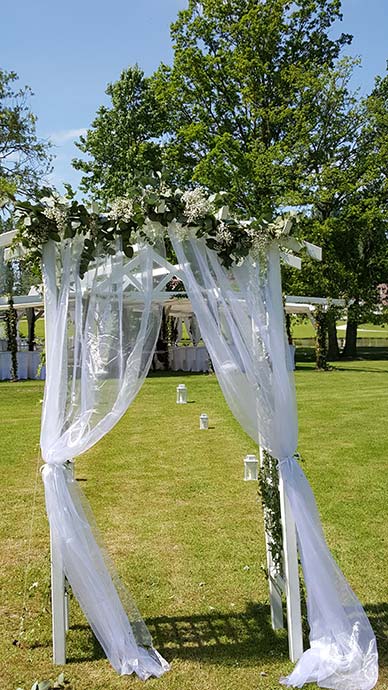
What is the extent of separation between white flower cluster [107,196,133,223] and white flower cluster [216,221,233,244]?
589 mm

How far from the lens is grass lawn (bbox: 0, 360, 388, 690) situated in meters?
4.10

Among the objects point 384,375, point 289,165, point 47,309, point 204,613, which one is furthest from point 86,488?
point 289,165

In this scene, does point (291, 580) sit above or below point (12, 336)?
below

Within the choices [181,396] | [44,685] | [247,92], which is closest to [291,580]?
[44,685]

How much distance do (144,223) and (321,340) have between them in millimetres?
20364

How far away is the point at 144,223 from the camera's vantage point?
13.8 ft

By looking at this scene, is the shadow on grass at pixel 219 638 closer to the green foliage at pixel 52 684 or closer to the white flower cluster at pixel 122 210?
the green foliage at pixel 52 684

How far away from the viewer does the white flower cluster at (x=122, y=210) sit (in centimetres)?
414

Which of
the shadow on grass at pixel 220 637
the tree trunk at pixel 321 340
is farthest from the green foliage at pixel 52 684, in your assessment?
the tree trunk at pixel 321 340

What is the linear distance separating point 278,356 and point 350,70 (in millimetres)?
26464

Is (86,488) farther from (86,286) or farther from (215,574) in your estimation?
(86,286)

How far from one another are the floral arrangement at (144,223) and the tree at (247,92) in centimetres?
2197

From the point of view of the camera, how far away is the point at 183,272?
4301 mm

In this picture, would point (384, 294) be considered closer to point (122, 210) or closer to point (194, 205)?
point (194, 205)
